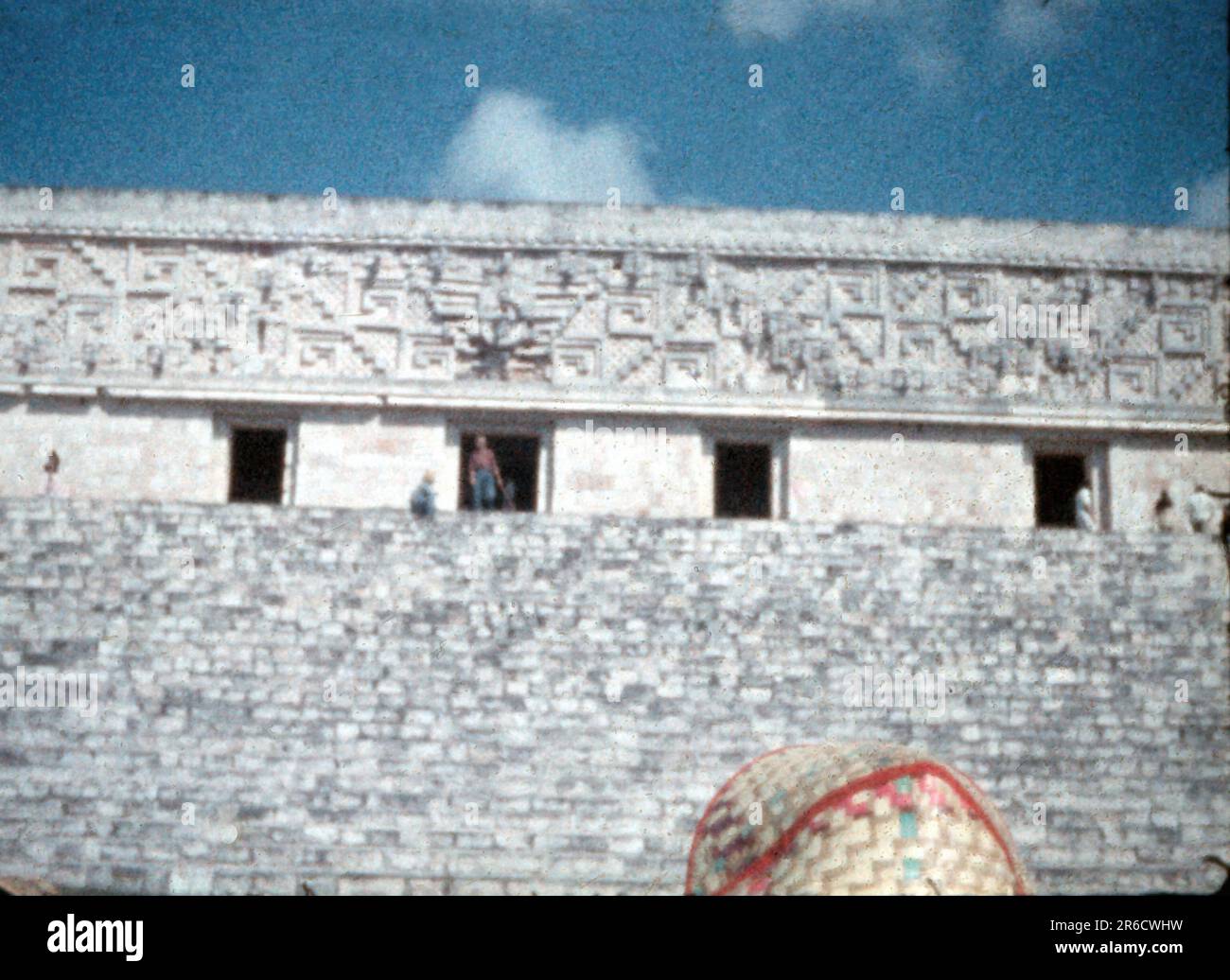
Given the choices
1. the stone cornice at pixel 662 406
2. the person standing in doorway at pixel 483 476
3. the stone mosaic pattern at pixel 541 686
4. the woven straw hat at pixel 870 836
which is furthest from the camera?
the stone cornice at pixel 662 406

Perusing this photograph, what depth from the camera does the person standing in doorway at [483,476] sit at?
8.91 meters

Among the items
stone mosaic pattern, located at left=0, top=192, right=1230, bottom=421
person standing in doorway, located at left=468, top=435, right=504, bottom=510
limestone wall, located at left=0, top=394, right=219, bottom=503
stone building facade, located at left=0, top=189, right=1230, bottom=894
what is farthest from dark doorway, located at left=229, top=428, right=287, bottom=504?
person standing in doorway, located at left=468, top=435, right=504, bottom=510

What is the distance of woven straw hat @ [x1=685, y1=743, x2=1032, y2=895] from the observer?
10.7ft

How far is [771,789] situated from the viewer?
12.0 feet

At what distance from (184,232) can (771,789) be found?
7515mm

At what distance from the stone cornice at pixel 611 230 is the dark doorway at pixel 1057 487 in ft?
5.16

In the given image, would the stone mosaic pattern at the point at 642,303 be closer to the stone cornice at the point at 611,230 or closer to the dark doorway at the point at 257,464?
the stone cornice at the point at 611,230

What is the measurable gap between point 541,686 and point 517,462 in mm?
3337

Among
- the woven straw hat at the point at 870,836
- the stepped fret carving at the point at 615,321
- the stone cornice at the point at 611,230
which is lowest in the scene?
the woven straw hat at the point at 870,836

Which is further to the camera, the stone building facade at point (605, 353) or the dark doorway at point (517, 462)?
the dark doorway at point (517, 462)

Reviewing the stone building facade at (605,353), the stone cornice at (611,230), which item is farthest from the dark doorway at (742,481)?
the stone cornice at (611,230)
